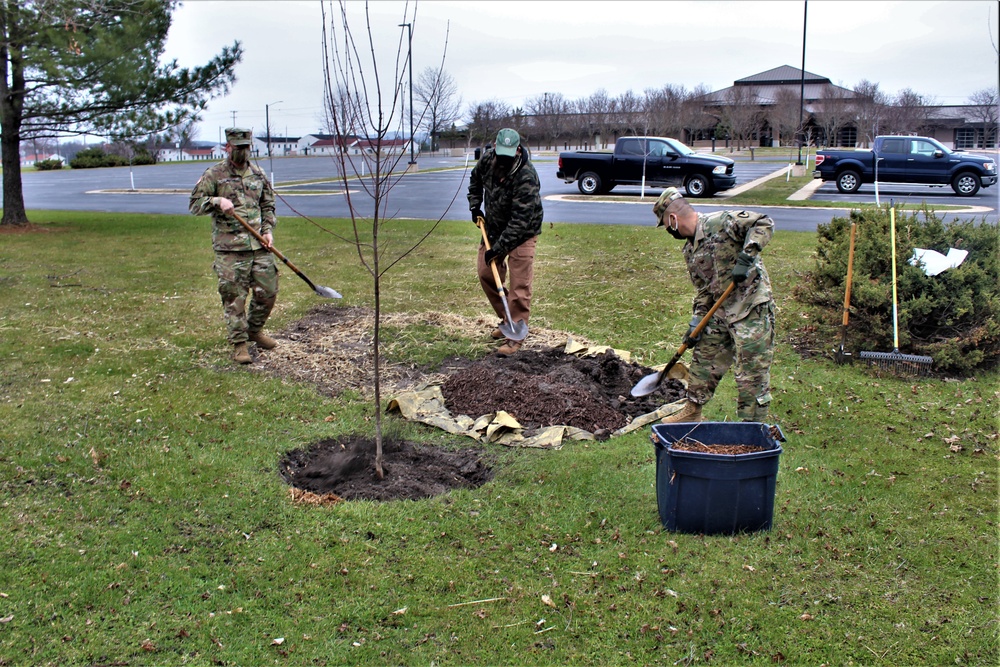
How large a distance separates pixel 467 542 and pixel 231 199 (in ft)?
14.9

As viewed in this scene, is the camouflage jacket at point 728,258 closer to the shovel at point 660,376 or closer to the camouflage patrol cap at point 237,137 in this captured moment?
the shovel at point 660,376

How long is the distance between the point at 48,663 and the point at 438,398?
3647mm

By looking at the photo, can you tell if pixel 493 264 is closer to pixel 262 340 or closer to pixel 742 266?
pixel 262 340

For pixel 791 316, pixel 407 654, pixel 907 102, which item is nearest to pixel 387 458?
pixel 407 654

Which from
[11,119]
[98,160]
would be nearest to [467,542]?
[11,119]

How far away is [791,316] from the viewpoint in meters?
9.11

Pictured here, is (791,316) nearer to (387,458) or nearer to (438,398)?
(438,398)

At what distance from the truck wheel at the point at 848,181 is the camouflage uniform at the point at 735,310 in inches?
821

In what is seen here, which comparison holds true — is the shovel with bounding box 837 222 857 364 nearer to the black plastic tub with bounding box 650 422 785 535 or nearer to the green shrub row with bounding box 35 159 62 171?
the black plastic tub with bounding box 650 422 785 535

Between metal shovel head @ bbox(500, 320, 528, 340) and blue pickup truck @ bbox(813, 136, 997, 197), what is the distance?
18.2 meters

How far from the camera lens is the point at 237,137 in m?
7.35

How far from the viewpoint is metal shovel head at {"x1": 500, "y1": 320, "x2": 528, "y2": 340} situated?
7.87 meters

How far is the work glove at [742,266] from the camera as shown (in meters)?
5.02

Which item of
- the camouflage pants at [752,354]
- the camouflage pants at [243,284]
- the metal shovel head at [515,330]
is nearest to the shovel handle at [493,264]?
the metal shovel head at [515,330]
